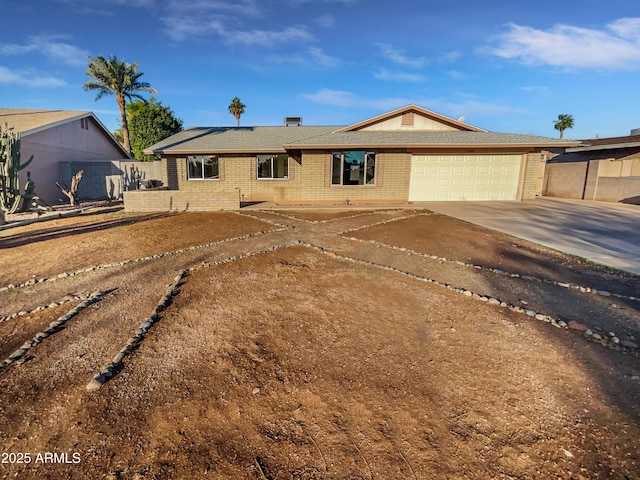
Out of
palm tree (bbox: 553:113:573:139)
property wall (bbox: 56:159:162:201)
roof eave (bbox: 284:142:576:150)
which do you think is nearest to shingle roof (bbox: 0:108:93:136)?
property wall (bbox: 56:159:162:201)

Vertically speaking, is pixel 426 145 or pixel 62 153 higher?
pixel 426 145

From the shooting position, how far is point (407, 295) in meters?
5.31

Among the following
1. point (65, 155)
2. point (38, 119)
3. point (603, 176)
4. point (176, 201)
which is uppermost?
point (38, 119)

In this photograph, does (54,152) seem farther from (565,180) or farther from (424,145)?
(565,180)

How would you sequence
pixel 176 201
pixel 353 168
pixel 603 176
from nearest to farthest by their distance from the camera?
pixel 176 201
pixel 353 168
pixel 603 176

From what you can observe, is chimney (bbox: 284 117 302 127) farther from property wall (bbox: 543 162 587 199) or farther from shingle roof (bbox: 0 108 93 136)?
property wall (bbox: 543 162 587 199)

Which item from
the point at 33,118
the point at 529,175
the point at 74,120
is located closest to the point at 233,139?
the point at 74,120

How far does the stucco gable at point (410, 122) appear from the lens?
56.3ft

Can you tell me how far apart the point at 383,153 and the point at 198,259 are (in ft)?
38.7

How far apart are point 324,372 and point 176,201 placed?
43.4 ft

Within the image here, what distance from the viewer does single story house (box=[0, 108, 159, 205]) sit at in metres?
17.6

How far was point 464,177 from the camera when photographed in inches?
676

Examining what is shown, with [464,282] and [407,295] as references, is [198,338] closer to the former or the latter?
[407,295]

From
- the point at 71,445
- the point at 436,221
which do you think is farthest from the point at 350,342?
the point at 436,221
